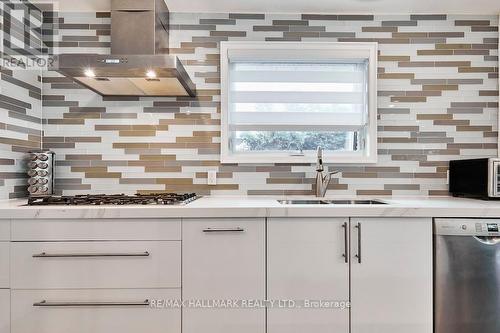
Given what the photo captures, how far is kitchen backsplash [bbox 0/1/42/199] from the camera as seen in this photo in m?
2.00

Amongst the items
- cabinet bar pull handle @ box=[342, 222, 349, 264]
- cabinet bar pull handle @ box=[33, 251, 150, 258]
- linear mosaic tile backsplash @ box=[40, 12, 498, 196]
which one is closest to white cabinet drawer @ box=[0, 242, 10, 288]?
cabinet bar pull handle @ box=[33, 251, 150, 258]

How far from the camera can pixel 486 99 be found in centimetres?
238

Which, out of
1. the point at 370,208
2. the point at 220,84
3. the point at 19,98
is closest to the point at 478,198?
the point at 370,208

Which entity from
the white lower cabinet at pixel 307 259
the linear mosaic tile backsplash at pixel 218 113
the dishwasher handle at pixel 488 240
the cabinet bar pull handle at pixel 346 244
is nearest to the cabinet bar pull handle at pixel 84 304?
the white lower cabinet at pixel 307 259

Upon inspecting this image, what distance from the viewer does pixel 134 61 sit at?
175cm

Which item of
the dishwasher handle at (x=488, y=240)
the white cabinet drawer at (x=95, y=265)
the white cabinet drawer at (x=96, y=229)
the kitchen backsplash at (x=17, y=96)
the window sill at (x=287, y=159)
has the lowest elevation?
the white cabinet drawer at (x=95, y=265)

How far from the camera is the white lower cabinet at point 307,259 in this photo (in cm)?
169

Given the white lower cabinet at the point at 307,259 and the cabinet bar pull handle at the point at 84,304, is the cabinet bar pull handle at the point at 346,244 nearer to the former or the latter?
the white lower cabinet at the point at 307,259

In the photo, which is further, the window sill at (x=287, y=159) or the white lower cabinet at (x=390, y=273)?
the window sill at (x=287, y=159)

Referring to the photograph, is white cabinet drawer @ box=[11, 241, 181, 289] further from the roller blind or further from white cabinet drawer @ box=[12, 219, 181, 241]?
the roller blind

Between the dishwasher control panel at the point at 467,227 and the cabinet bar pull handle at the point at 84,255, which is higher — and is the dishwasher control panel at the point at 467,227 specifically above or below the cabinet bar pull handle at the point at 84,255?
above

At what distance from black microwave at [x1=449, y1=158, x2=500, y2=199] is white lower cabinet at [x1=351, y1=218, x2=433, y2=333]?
1.92 feet

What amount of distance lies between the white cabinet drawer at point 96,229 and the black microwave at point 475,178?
1.83m

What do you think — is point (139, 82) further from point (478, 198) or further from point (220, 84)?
point (478, 198)
